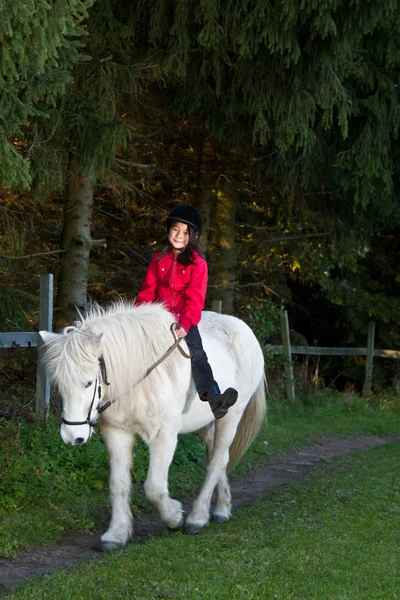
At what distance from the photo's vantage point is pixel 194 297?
648 centimetres

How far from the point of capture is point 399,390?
17.6m

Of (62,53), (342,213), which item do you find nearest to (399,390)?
(342,213)

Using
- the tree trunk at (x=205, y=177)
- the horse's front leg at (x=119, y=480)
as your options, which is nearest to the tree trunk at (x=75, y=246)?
the horse's front leg at (x=119, y=480)

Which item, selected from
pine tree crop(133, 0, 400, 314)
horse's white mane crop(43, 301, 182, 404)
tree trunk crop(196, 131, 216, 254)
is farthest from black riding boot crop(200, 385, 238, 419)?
tree trunk crop(196, 131, 216, 254)

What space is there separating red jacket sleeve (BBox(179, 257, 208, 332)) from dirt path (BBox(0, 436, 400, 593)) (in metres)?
1.69

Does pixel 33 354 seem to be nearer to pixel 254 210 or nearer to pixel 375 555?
pixel 375 555

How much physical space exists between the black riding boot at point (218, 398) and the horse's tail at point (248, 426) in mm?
1358

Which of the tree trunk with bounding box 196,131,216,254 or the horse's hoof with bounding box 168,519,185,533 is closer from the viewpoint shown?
the horse's hoof with bounding box 168,519,185,533

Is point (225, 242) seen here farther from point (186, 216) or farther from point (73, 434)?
point (73, 434)

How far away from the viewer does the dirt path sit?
18.1 feet

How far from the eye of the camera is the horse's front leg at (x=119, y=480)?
604 cm

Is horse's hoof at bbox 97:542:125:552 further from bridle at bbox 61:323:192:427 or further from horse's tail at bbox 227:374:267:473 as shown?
horse's tail at bbox 227:374:267:473

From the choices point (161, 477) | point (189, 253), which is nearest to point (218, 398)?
point (161, 477)

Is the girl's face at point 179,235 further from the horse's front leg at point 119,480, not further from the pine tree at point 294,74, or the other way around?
the pine tree at point 294,74
